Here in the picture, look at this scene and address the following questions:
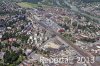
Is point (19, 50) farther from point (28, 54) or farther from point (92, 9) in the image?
point (92, 9)

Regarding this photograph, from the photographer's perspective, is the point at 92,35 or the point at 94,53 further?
the point at 92,35

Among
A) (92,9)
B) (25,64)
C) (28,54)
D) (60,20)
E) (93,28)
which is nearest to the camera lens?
(25,64)

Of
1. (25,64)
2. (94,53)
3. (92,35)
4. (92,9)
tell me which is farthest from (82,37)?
(92,9)

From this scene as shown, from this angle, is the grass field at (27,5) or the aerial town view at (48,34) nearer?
the aerial town view at (48,34)

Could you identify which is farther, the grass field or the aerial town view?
the grass field

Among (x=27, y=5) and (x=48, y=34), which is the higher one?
(x=27, y=5)

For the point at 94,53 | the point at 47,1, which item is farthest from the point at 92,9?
the point at 94,53

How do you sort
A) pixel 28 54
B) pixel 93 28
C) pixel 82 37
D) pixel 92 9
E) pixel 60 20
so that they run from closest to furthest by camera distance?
pixel 28 54, pixel 82 37, pixel 93 28, pixel 60 20, pixel 92 9

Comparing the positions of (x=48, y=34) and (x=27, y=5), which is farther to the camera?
(x=27, y=5)
